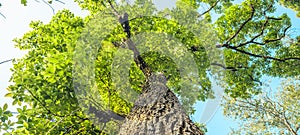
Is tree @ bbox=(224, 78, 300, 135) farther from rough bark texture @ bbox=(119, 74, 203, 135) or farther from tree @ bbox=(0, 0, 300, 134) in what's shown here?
rough bark texture @ bbox=(119, 74, 203, 135)

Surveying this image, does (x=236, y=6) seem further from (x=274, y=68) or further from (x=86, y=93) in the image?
(x=86, y=93)

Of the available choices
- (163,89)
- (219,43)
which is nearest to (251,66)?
(219,43)

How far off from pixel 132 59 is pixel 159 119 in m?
7.49

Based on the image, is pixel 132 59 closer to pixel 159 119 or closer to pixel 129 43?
pixel 129 43

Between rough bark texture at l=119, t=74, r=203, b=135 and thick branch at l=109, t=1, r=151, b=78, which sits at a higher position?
thick branch at l=109, t=1, r=151, b=78

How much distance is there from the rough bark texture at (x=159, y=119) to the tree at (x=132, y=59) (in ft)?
0.27

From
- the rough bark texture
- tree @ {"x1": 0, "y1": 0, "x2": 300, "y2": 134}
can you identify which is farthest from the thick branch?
the rough bark texture

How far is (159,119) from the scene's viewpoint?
16.0 feet

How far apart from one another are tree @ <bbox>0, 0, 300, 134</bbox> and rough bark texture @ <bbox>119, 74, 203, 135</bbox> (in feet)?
0.27

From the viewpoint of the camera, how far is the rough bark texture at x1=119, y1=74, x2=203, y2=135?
14.1 feet

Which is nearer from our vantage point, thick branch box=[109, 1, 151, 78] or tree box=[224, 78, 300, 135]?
thick branch box=[109, 1, 151, 78]

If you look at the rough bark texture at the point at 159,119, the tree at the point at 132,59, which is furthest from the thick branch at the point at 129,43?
the rough bark texture at the point at 159,119

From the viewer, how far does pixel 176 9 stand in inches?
590

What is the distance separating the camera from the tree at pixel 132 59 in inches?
314
